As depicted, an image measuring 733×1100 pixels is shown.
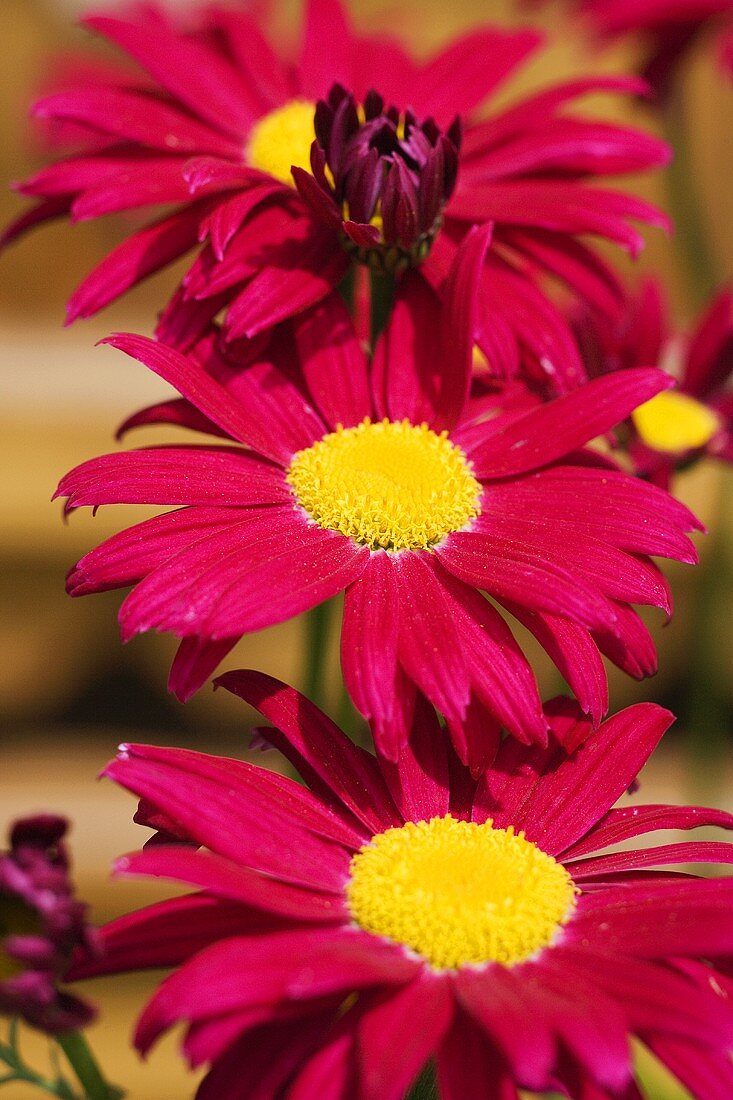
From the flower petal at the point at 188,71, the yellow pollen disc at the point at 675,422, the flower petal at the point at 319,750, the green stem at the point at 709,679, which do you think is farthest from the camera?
the green stem at the point at 709,679

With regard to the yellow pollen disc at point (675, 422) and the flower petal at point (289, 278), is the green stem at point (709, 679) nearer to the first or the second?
the yellow pollen disc at point (675, 422)

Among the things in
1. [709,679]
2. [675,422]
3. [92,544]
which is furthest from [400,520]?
A: [92,544]

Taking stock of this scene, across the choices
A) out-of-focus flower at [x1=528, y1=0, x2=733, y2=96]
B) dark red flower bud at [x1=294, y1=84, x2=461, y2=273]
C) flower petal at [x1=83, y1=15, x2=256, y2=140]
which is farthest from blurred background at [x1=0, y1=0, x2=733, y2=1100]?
dark red flower bud at [x1=294, y1=84, x2=461, y2=273]

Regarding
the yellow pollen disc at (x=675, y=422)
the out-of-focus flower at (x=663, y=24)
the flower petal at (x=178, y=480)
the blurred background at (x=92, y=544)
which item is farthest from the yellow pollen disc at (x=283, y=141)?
the blurred background at (x=92, y=544)

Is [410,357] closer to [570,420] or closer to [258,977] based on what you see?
[570,420]

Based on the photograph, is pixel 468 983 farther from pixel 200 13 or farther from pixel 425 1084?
pixel 200 13

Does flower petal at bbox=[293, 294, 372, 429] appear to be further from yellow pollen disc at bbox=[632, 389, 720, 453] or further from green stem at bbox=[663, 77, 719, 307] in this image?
green stem at bbox=[663, 77, 719, 307]
